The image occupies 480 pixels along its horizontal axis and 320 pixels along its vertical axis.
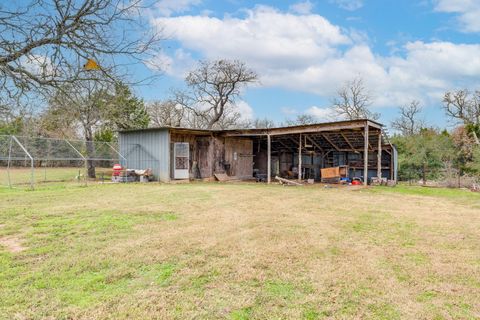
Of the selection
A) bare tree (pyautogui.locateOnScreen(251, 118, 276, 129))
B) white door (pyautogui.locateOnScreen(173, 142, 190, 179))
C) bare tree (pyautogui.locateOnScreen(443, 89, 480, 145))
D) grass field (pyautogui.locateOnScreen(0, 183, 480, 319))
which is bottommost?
grass field (pyautogui.locateOnScreen(0, 183, 480, 319))

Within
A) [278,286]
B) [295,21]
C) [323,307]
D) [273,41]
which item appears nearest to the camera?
[323,307]

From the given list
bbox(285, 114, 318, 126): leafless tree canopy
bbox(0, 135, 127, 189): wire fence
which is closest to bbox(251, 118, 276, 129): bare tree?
bbox(285, 114, 318, 126): leafless tree canopy

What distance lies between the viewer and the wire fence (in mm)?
12727

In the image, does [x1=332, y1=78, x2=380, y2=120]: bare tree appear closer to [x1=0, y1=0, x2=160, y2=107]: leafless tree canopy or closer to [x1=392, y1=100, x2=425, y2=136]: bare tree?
[x1=392, y1=100, x2=425, y2=136]: bare tree

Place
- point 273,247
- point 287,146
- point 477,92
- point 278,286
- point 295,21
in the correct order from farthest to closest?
point 477,92
point 287,146
point 295,21
point 273,247
point 278,286

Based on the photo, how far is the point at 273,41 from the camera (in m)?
16.0

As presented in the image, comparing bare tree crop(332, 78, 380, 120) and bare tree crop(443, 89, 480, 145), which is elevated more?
bare tree crop(332, 78, 380, 120)

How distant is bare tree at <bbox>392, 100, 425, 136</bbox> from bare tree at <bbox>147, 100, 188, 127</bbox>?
19.6 metres

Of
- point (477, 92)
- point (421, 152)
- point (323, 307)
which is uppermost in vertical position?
point (477, 92)

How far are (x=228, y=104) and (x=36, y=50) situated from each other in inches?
1005

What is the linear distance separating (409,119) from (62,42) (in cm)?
3225

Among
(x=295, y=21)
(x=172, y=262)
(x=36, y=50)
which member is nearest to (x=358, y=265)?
(x=172, y=262)

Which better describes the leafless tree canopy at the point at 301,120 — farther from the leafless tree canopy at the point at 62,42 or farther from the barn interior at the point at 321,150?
the leafless tree canopy at the point at 62,42

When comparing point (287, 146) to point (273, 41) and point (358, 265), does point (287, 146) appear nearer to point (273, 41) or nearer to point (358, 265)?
point (273, 41)
